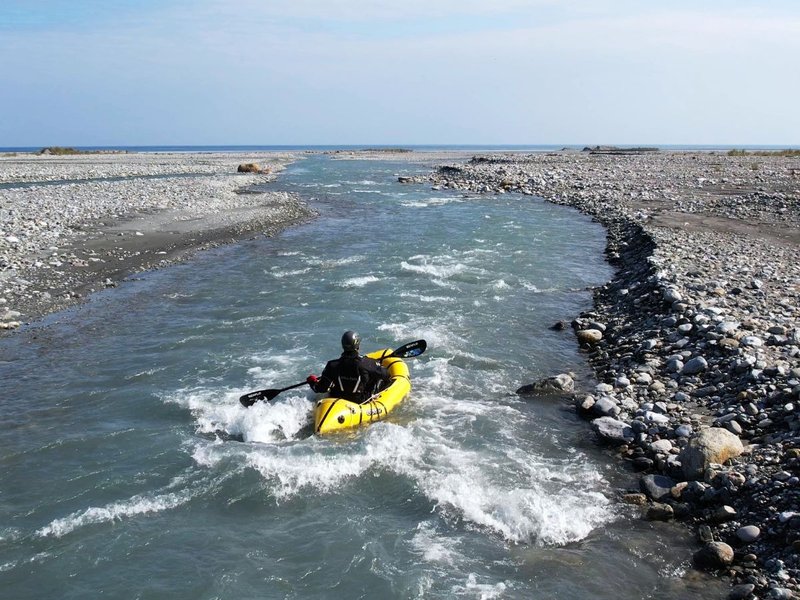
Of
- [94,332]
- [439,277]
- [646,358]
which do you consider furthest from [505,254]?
[94,332]

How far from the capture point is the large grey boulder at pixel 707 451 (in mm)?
7703

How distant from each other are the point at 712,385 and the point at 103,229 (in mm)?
22200

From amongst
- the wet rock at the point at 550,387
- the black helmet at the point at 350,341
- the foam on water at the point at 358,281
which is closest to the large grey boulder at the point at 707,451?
the wet rock at the point at 550,387

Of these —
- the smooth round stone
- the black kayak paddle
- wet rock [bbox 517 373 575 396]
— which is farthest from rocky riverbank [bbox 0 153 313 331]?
the smooth round stone

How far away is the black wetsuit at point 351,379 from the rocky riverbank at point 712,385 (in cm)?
354

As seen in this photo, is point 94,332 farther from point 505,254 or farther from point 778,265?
point 778,265

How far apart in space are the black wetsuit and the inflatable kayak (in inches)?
5.8

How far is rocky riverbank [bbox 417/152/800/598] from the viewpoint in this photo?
6645 millimetres

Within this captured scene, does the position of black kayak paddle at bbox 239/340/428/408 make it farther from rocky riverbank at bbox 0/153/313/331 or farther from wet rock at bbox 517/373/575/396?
rocky riverbank at bbox 0/153/313/331

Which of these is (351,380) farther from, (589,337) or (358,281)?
(358,281)

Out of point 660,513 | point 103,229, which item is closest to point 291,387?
point 660,513

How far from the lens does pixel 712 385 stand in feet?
32.0

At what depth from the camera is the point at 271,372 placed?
1194cm

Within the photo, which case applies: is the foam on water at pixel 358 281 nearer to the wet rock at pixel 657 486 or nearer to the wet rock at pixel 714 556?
the wet rock at pixel 657 486
